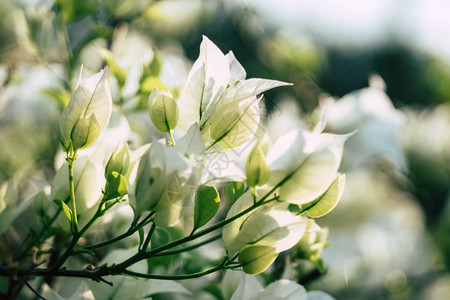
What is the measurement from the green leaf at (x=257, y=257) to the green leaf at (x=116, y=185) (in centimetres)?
8

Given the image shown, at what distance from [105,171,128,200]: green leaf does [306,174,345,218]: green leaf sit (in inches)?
4.4

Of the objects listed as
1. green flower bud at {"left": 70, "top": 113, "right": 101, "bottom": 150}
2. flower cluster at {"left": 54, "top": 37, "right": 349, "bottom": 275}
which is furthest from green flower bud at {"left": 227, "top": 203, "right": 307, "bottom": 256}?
green flower bud at {"left": 70, "top": 113, "right": 101, "bottom": 150}

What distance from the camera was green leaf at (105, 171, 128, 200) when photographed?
10.0 inches

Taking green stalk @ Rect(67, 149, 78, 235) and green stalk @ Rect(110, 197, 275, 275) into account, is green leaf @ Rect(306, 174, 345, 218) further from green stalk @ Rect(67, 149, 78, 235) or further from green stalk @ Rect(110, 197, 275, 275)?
green stalk @ Rect(67, 149, 78, 235)

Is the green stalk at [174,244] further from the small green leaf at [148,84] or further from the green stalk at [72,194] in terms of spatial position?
the small green leaf at [148,84]

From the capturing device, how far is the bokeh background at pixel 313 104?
21.2 inches

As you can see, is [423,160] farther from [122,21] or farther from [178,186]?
[178,186]

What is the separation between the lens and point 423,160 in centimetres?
126

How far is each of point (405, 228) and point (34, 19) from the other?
97cm

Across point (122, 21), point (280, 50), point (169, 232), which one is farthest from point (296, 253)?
point (280, 50)

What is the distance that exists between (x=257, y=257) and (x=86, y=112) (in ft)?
0.42

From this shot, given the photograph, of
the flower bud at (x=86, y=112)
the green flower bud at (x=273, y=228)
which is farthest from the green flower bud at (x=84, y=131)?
the green flower bud at (x=273, y=228)

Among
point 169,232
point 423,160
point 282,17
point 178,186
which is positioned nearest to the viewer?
point 178,186

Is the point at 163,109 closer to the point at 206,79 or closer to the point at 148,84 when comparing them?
the point at 206,79
